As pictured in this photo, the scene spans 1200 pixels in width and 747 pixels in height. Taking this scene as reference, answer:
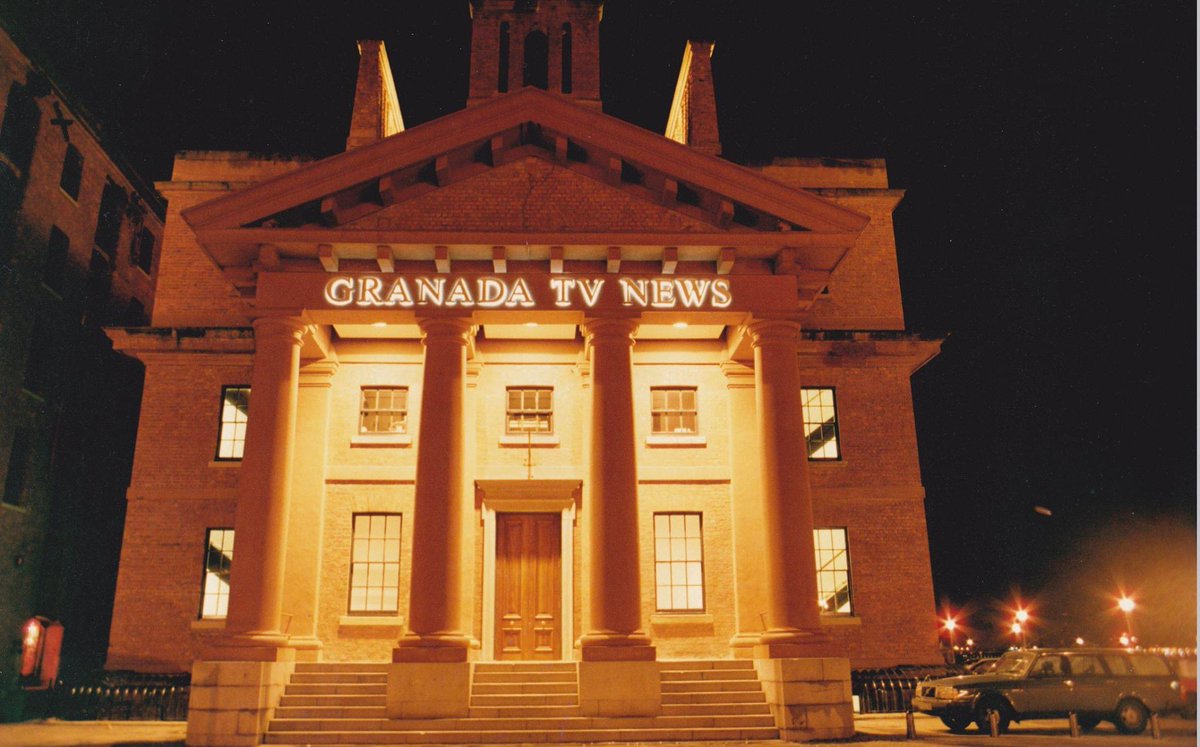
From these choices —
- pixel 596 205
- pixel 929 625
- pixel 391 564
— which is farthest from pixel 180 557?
pixel 929 625

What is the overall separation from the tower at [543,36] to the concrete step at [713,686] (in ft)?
44.8

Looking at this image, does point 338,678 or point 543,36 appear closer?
point 338,678

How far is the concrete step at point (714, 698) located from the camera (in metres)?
15.9

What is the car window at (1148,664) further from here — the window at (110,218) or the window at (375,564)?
the window at (110,218)

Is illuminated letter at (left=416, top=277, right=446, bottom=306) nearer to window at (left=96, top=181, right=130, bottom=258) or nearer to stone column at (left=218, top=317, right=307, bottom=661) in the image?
stone column at (left=218, top=317, right=307, bottom=661)

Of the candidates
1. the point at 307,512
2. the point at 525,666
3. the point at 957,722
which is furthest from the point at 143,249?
Answer: the point at 957,722

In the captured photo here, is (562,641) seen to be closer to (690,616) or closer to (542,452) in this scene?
(690,616)

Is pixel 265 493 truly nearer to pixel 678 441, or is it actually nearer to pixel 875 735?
pixel 678 441

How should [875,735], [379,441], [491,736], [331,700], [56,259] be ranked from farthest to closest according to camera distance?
[56,259]
[379,441]
[875,735]
[331,700]
[491,736]

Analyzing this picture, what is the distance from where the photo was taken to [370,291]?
56.0ft

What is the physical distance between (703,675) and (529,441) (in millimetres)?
6526

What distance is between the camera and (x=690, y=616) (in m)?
19.3

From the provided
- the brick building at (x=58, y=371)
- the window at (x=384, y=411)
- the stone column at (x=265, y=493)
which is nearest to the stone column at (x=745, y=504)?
the window at (x=384, y=411)

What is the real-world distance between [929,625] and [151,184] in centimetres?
3034
